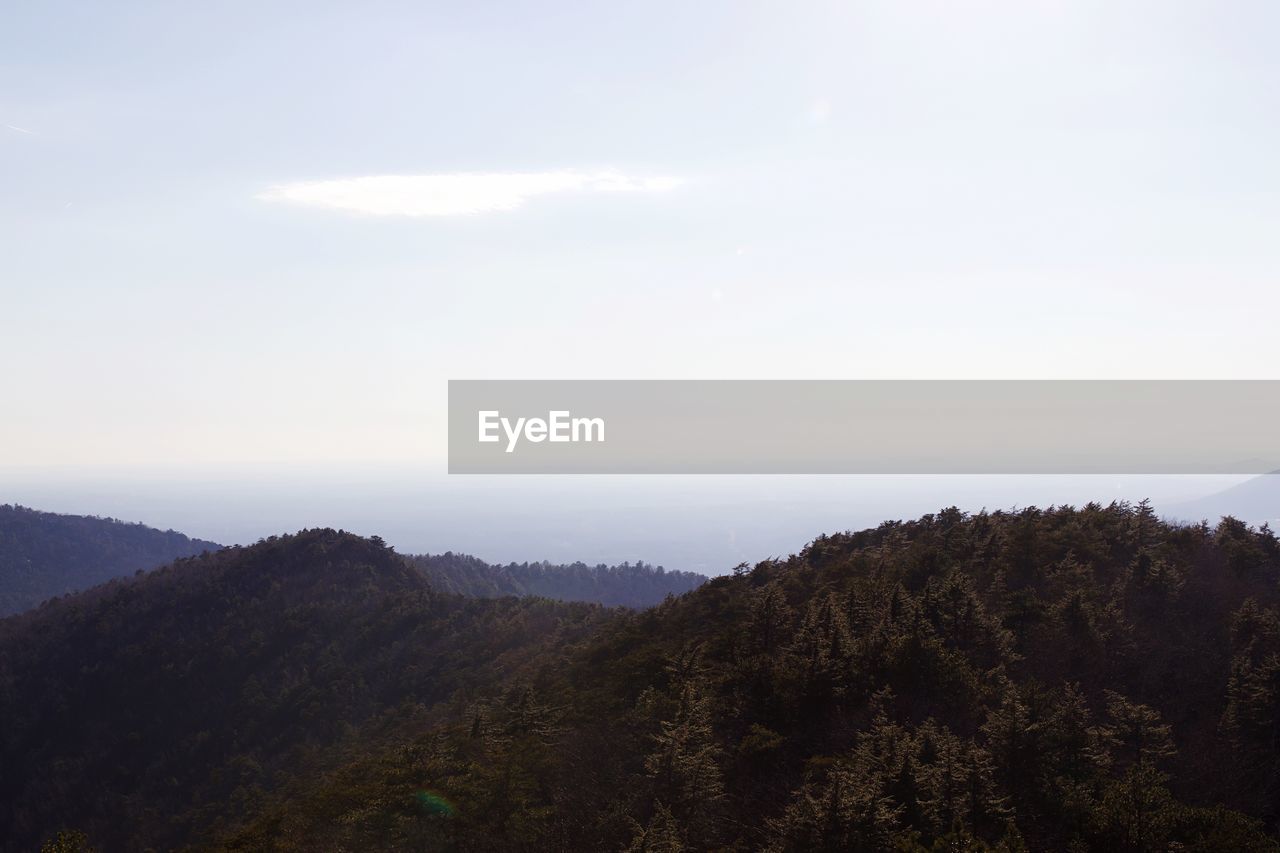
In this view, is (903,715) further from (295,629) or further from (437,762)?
(295,629)

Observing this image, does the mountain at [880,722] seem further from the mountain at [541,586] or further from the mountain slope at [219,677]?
the mountain at [541,586]

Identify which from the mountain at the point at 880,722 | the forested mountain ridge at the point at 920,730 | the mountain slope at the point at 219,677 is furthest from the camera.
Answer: the mountain slope at the point at 219,677

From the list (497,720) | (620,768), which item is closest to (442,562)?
(497,720)

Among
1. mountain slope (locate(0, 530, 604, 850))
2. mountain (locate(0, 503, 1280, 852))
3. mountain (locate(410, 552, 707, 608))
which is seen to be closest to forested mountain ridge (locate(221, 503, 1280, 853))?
mountain (locate(0, 503, 1280, 852))

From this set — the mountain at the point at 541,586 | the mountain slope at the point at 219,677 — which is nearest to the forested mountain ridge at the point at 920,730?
the mountain slope at the point at 219,677

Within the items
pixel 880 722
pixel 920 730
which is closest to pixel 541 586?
pixel 880 722

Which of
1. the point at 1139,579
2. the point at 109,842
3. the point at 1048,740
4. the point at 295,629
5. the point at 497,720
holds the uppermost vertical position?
the point at 1139,579

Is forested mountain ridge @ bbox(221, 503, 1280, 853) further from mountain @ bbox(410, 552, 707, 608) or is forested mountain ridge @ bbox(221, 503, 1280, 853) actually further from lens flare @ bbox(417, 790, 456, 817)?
mountain @ bbox(410, 552, 707, 608)

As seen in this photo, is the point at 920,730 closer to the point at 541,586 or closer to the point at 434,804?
the point at 434,804

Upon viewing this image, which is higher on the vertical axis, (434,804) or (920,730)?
(920,730)
